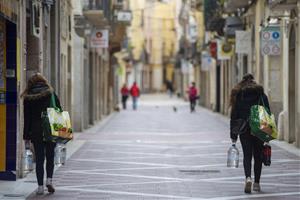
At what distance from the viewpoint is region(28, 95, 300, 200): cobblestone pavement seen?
48.9 ft

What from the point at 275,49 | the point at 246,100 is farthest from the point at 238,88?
the point at 275,49

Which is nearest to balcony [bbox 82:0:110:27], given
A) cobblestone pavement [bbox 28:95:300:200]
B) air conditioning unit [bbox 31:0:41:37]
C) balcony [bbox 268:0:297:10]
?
cobblestone pavement [bbox 28:95:300:200]

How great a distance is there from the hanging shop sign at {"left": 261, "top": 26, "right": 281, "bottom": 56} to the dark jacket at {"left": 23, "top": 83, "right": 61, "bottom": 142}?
13.9 m

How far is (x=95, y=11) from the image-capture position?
34.9 meters

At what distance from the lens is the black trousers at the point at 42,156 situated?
1449 centimetres

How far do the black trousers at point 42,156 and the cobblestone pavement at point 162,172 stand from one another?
361mm

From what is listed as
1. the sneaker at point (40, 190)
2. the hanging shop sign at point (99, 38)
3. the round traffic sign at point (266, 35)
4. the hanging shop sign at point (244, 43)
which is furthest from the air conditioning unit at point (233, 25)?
the sneaker at point (40, 190)

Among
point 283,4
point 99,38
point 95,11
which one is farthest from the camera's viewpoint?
point 99,38

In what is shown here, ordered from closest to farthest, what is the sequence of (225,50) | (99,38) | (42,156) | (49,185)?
(42,156) → (49,185) → (99,38) → (225,50)

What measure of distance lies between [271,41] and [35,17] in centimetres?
1031

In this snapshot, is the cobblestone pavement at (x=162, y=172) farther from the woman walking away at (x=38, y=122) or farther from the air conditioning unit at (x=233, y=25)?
the air conditioning unit at (x=233, y=25)

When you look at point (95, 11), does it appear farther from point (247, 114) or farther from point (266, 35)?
point (247, 114)

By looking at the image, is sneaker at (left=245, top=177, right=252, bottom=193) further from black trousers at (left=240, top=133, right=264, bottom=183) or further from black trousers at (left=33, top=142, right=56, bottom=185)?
black trousers at (left=33, top=142, right=56, bottom=185)

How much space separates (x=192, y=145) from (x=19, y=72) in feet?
35.8
